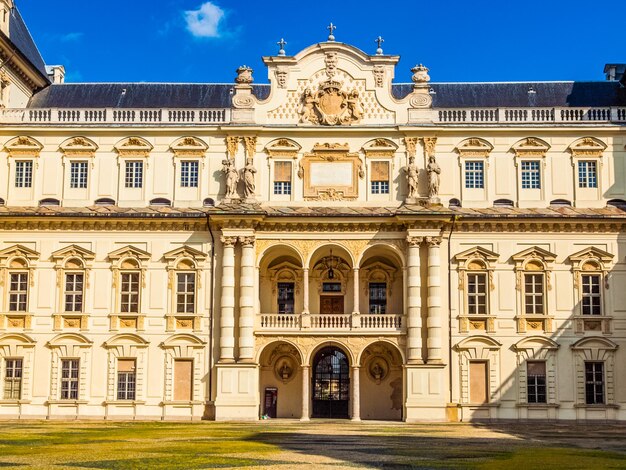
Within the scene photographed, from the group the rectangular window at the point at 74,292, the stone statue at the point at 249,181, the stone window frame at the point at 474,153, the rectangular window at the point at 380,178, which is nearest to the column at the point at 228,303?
the stone statue at the point at 249,181

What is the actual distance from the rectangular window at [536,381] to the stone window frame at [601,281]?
2.63 m

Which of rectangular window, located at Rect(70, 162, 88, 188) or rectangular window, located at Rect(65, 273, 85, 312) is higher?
rectangular window, located at Rect(70, 162, 88, 188)

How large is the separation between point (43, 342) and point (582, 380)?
2751cm

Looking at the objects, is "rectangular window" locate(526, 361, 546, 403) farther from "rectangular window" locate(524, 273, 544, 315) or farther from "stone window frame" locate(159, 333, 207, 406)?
"stone window frame" locate(159, 333, 207, 406)

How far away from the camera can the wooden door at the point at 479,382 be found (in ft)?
157

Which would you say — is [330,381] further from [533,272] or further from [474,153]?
[474,153]

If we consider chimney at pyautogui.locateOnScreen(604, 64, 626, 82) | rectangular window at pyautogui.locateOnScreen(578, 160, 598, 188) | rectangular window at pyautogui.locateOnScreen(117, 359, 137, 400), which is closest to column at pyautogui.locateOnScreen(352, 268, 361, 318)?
rectangular window at pyautogui.locateOnScreen(117, 359, 137, 400)

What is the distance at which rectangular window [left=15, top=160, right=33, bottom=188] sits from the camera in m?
50.8

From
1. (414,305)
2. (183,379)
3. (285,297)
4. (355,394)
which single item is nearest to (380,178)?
(414,305)

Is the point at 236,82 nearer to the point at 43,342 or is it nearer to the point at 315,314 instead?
the point at 315,314

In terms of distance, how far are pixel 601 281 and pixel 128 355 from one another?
24563mm

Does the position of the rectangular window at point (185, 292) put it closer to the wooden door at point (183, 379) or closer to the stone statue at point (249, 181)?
the wooden door at point (183, 379)

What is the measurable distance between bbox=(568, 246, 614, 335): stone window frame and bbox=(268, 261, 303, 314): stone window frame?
14.4m

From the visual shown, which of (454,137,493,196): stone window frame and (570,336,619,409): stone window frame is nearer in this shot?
(570,336,619,409): stone window frame
